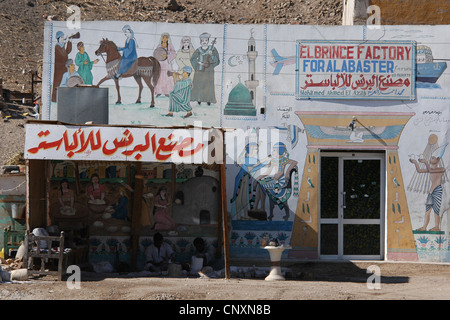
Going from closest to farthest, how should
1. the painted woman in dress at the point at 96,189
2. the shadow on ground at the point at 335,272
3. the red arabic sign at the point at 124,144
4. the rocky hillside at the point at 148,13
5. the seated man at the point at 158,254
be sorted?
the red arabic sign at the point at 124,144
the shadow on ground at the point at 335,272
the seated man at the point at 158,254
the painted woman in dress at the point at 96,189
the rocky hillside at the point at 148,13

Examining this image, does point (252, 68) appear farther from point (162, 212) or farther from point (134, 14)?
point (134, 14)

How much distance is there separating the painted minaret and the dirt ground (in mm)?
3909

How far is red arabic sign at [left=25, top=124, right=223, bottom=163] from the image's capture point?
1183 cm

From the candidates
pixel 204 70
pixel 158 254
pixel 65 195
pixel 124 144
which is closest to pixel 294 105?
pixel 204 70

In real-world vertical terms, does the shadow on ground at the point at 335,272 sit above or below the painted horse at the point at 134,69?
below

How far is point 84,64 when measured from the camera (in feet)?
46.9

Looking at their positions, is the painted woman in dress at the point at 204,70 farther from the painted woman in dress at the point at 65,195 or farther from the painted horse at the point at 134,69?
the painted woman in dress at the point at 65,195

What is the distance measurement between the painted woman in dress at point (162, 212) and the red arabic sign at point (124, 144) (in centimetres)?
219

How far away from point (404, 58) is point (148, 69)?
5.62m

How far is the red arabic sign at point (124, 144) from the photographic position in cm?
1183

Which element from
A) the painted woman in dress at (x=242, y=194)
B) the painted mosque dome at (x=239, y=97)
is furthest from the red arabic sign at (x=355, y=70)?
the painted woman in dress at (x=242, y=194)

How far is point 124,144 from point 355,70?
552cm

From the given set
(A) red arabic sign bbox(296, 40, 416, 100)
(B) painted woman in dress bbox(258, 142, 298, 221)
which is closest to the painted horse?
(B) painted woman in dress bbox(258, 142, 298, 221)

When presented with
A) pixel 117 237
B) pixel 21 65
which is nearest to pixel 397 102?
pixel 117 237
